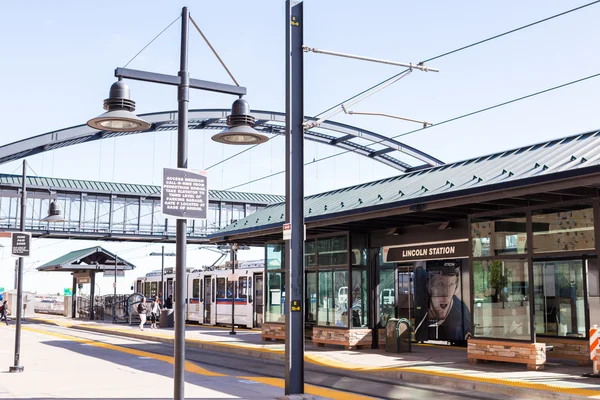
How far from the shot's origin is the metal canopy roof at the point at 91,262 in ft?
150

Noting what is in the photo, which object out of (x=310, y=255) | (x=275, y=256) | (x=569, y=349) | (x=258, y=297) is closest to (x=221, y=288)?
(x=258, y=297)

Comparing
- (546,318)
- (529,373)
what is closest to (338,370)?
(529,373)

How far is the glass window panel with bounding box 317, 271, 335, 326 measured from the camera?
22367 mm

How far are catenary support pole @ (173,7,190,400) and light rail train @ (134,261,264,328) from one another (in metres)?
21.3

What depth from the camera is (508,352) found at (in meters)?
16.2

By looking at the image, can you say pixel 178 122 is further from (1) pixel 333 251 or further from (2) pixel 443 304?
(2) pixel 443 304

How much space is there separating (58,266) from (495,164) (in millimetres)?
35750

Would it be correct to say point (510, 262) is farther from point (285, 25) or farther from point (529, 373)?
point (285, 25)

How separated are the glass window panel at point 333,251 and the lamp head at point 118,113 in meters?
13.4

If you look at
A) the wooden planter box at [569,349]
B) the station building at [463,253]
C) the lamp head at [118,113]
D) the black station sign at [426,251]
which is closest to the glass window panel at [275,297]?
the station building at [463,253]

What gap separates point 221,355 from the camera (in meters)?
22.0

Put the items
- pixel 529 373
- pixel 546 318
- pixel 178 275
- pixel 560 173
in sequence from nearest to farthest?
pixel 178 275, pixel 560 173, pixel 529 373, pixel 546 318

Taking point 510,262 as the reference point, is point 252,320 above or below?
below

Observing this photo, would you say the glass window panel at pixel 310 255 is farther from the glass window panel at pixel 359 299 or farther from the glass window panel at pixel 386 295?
the glass window panel at pixel 386 295
